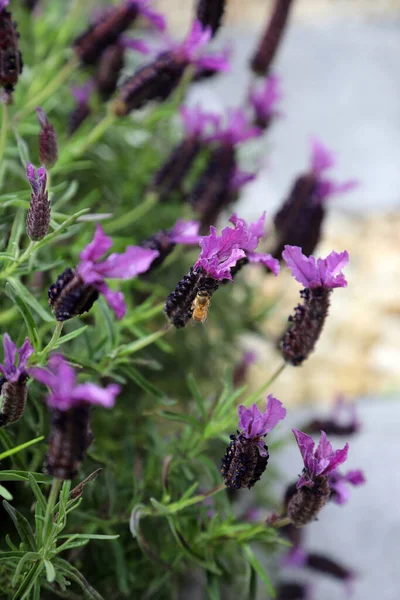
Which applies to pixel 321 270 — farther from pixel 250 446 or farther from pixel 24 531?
pixel 24 531

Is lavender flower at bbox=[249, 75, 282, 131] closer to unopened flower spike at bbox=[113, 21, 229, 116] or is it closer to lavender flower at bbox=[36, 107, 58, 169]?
unopened flower spike at bbox=[113, 21, 229, 116]

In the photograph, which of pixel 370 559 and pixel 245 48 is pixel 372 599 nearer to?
pixel 370 559

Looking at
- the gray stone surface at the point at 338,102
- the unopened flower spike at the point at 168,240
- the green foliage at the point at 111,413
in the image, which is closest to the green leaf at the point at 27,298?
the green foliage at the point at 111,413

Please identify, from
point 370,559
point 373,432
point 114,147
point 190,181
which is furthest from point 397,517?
point 114,147

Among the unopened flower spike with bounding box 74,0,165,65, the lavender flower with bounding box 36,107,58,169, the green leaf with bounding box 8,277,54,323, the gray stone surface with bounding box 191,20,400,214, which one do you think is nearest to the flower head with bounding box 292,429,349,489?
the green leaf with bounding box 8,277,54,323

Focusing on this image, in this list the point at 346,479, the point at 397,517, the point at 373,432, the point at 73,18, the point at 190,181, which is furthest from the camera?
the point at 373,432

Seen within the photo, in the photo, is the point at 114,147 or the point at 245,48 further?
the point at 245,48

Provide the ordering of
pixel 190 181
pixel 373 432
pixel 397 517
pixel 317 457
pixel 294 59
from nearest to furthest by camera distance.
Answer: pixel 317 457 → pixel 190 181 → pixel 397 517 → pixel 373 432 → pixel 294 59
